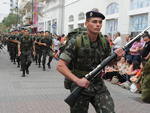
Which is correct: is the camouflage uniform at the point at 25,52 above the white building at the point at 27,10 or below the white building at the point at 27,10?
below

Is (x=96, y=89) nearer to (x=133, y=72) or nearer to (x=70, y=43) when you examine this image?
(x=70, y=43)

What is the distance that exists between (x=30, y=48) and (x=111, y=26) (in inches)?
375

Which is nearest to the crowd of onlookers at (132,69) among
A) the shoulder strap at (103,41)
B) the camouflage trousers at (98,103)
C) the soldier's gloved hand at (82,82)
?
the shoulder strap at (103,41)

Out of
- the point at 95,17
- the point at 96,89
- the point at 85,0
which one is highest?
the point at 85,0

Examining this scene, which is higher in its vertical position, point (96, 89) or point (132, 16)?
point (132, 16)

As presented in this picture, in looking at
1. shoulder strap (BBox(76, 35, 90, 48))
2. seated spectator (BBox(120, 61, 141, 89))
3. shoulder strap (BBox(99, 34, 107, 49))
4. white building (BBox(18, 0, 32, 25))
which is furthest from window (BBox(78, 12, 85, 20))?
shoulder strap (BBox(76, 35, 90, 48))

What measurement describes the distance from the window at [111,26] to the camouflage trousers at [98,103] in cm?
1715

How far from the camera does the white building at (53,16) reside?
122ft

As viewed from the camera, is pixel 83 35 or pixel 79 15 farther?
pixel 79 15

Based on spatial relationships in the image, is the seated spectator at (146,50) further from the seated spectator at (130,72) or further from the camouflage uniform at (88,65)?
the camouflage uniform at (88,65)

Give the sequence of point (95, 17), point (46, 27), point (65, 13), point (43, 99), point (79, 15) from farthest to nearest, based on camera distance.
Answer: point (46, 27) < point (65, 13) < point (79, 15) < point (43, 99) < point (95, 17)

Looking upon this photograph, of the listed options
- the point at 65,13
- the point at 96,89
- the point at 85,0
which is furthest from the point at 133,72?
the point at 65,13

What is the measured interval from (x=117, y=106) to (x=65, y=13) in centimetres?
2859

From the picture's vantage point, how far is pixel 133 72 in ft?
36.4
